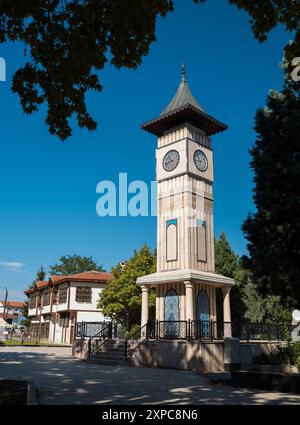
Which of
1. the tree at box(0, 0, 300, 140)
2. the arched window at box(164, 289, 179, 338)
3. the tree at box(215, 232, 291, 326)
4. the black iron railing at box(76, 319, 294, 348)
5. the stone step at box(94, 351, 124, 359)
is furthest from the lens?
the tree at box(215, 232, 291, 326)

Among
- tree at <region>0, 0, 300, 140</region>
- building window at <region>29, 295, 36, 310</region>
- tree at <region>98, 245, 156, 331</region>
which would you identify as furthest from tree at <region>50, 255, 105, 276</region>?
tree at <region>0, 0, 300, 140</region>

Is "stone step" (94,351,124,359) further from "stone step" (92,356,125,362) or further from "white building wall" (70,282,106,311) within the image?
"white building wall" (70,282,106,311)

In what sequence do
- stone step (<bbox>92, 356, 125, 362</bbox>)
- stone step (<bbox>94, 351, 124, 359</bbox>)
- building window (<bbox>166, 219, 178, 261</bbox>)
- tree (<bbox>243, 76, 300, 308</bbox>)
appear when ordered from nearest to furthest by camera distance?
tree (<bbox>243, 76, 300, 308</bbox>) → stone step (<bbox>92, 356, 125, 362</bbox>) → stone step (<bbox>94, 351, 124, 359</bbox>) → building window (<bbox>166, 219, 178, 261</bbox>)

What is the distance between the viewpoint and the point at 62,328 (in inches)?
1925

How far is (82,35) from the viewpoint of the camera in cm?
795

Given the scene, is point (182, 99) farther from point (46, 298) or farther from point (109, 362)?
Answer: point (46, 298)

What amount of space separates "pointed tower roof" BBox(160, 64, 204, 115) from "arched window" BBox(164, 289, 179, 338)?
37.1 ft

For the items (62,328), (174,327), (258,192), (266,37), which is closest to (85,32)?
(266,37)

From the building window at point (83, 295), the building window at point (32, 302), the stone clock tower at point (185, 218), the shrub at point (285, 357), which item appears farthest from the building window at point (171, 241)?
the building window at point (32, 302)

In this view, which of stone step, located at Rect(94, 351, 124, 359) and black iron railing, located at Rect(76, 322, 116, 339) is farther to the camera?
black iron railing, located at Rect(76, 322, 116, 339)

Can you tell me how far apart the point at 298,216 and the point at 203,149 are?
1237 cm

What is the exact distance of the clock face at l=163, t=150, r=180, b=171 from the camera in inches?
988

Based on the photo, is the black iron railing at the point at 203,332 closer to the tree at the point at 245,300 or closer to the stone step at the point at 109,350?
the stone step at the point at 109,350
